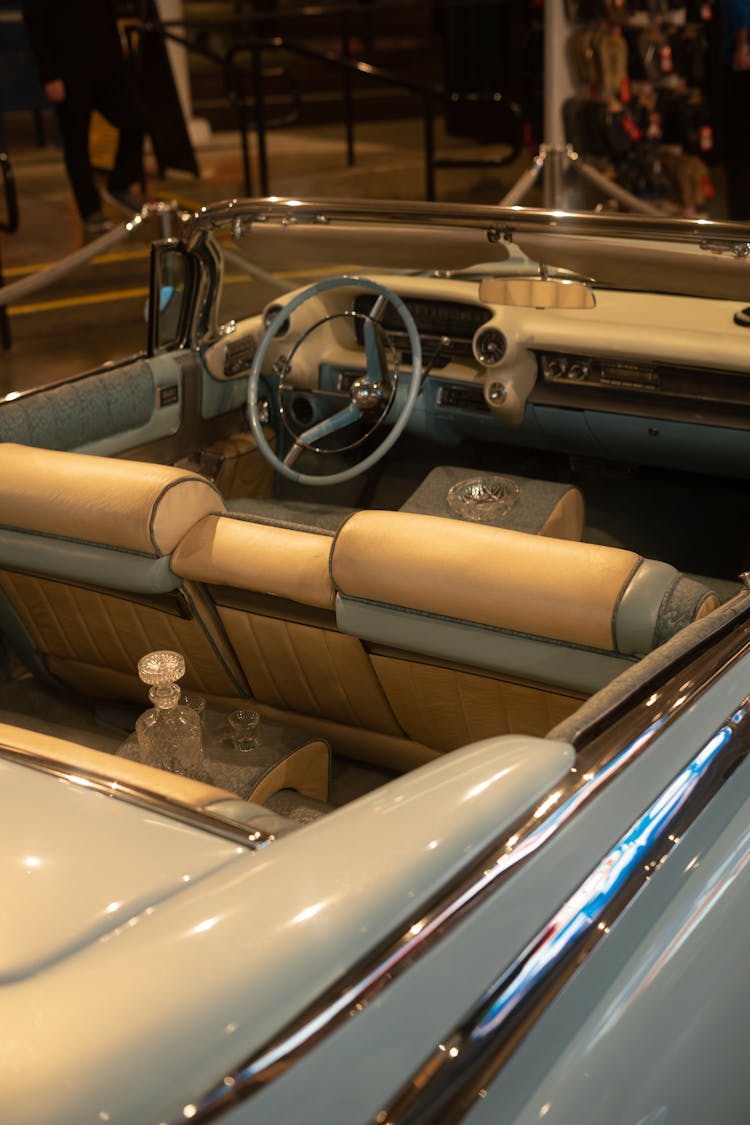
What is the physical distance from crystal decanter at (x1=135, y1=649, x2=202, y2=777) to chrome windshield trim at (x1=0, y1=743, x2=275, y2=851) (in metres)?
0.51

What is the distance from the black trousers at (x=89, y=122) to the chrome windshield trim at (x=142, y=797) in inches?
285

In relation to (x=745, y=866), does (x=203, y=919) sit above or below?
above

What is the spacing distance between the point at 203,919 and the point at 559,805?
0.36 m

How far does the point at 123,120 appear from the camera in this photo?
8102 millimetres

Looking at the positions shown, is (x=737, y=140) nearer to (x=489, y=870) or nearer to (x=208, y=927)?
(x=489, y=870)

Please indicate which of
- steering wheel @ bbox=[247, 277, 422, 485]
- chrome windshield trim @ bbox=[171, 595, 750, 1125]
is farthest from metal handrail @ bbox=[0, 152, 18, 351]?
chrome windshield trim @ bbox=[171, 595, 750, 1125]

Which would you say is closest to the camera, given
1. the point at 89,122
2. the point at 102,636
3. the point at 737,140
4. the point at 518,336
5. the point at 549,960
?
the point at 549,960

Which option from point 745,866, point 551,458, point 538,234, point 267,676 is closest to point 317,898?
point 745,866

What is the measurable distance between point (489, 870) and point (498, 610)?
76 centimetres

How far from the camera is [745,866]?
1.41 metres

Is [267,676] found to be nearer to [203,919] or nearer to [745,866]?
[745,866]

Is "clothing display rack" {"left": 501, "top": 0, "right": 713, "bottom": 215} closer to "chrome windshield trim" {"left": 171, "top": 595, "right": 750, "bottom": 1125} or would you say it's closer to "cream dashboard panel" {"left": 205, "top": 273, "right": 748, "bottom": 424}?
"cream dashboard panel" {"left": 205, "top": 273, "right": 748, "bottom": 424}

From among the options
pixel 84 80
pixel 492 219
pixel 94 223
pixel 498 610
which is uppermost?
pixel 84 80

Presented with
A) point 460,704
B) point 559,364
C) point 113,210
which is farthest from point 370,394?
point 113,210
